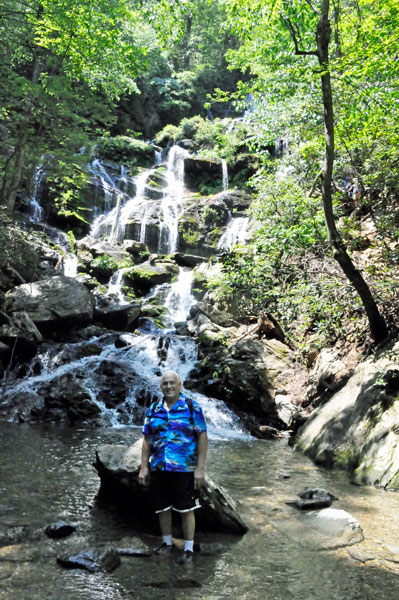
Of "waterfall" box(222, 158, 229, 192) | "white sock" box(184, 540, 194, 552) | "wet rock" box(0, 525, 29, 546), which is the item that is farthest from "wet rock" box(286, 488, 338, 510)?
"waterfall" box(222, 158, 229, 192)

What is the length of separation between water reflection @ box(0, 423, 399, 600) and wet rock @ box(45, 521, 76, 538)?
6 centimetres

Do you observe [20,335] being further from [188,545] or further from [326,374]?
[188,545]

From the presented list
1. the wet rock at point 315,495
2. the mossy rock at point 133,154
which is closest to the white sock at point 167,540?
the wet rock at point 315,495

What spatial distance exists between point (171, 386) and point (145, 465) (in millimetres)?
763

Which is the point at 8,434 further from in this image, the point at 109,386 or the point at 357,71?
the point at 357,71

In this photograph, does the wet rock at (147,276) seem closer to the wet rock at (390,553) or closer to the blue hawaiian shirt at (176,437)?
the blue hawaiian shirt at (176,437)

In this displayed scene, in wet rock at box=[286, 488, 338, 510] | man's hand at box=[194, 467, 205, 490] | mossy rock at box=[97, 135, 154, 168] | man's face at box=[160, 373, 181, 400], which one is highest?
mossy rock at box=[97, 135, 154, 168]

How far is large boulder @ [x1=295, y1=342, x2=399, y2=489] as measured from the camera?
6184 millimetres

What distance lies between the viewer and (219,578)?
3.20 metres

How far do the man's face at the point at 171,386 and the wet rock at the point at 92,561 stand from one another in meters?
1.33

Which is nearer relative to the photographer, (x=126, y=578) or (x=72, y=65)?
(x=126, y=578)

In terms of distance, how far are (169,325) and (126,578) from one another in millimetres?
15005

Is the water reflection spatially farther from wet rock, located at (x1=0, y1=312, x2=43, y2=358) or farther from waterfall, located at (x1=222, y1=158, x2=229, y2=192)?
waterfall, located at (x1=222, y1=158, x2=229, y2=192)

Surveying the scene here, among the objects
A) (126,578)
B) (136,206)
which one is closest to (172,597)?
(126,578)
